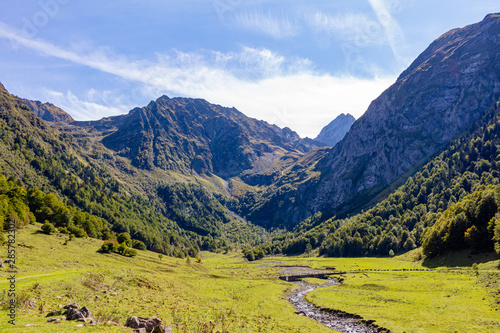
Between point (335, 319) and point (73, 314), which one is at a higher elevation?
point (73, 314)

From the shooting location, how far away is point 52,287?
115 feet

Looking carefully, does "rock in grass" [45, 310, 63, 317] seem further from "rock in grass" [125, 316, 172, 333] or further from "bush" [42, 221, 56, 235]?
"bush" [42, 221, 56, 235]

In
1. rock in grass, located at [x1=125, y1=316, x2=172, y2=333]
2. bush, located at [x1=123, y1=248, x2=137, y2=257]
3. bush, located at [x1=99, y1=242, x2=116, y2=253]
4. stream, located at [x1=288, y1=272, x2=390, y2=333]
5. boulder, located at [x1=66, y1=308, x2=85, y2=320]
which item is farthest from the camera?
bush, located at [x1=123, y1=248, x2=137, y2=257]

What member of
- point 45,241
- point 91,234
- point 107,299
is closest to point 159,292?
point 107,299

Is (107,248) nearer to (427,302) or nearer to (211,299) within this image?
(211,299)

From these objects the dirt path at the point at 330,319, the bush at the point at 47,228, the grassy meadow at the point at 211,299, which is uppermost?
the bush at the point at 47,228

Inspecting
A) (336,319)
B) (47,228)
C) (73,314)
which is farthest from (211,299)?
(47,228)

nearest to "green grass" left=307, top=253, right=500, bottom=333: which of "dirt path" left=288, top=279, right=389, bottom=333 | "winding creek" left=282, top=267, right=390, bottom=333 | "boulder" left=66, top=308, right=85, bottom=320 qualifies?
"winding creek" left=282, top=267, right=390, bottom=333

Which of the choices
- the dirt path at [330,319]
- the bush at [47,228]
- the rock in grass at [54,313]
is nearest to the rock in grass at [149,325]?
the rock in grass at [54,313]

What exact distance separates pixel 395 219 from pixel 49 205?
214m

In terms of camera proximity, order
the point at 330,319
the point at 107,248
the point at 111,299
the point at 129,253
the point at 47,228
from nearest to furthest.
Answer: the point at 111,299 < the point at 330,319 < the point at 47,228 < the point at 107,248 < the point at 129,253

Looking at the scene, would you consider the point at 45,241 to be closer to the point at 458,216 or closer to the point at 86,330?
the point at 86,330

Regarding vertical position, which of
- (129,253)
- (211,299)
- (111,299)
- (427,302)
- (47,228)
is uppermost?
(47,228)

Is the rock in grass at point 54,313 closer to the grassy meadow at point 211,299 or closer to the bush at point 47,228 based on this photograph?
the grassy meadow at point 211,299
